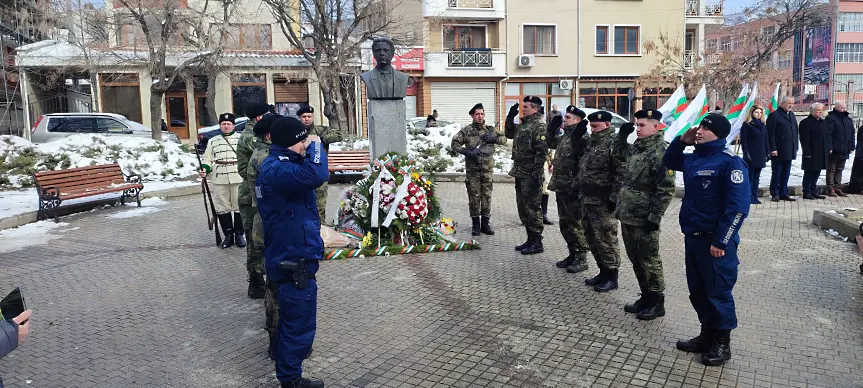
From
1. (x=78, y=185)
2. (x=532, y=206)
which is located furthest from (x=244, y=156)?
(x=78, y=185)

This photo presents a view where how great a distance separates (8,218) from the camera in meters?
9.90

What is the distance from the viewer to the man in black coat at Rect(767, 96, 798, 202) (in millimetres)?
10922

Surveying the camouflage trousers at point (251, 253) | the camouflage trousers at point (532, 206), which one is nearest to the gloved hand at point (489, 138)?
the camouflage trousers at point (532, 206)

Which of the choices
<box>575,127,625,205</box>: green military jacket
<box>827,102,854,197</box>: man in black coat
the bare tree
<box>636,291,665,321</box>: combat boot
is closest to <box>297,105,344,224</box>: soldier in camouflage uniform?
<box>575,127,625,205</box>: green military jacket

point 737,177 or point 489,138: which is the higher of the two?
point 489,138

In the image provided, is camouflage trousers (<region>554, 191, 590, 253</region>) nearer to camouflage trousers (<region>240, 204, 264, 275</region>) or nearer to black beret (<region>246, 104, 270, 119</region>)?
camouflage trousers (<region>240, 204, 264, 275</region>)

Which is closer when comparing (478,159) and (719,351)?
(719,351)

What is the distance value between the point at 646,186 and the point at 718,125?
3.07ft

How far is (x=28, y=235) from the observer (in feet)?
30.7

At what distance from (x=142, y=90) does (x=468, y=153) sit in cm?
2418

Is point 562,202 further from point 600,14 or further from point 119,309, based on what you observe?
point 600,14

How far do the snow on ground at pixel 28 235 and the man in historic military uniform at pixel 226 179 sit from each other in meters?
2.87

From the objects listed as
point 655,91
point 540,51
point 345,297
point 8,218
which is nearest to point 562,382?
point 345,297

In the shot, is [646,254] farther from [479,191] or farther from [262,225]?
[479,191]
